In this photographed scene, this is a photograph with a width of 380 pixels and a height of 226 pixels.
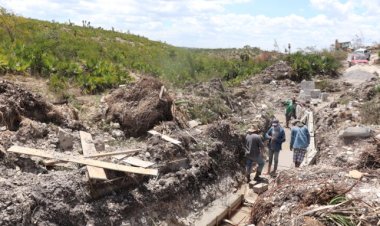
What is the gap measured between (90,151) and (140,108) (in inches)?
94.7

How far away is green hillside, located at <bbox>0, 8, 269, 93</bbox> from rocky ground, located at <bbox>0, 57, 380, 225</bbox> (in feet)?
6.29

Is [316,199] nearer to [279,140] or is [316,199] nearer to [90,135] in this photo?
[279,140]

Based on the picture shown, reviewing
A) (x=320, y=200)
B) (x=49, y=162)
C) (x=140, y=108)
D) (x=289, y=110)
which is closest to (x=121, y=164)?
(x=49, y=162)

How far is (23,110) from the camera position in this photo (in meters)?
8.92

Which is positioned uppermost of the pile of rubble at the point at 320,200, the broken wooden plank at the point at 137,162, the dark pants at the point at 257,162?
the broken wooden plank at the point at 137,162

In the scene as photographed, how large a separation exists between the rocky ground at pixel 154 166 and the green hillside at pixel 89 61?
1.92 meters

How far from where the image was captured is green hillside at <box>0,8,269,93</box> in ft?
41.3

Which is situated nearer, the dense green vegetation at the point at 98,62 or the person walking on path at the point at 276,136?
the person walking on path at the point at 276,136

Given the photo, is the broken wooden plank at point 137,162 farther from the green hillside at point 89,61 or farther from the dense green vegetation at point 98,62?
the green hillside at point 89,61

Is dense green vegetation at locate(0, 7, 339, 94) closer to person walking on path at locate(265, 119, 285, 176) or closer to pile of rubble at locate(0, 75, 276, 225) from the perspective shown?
pile of rubble at locate(0, 75, 276, 225)

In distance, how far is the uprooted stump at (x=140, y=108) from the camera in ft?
32.0

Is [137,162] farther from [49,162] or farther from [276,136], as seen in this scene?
[276,136]

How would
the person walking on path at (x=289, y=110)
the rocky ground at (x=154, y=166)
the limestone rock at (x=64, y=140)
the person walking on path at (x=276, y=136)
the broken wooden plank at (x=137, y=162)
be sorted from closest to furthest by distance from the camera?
1. the rocky ground at (x=154, y=166)
2. the broken wooden plank at (x=137, y=162)
3. the limestone rock at (x=64, y=140)
4. the person walking on path at (x=276, y=136)
5. the person walking on path at (x=289, y=110)

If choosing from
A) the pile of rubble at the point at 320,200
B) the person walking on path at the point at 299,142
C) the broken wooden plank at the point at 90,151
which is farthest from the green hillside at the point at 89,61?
the pile of rubble at the point at 320,200
